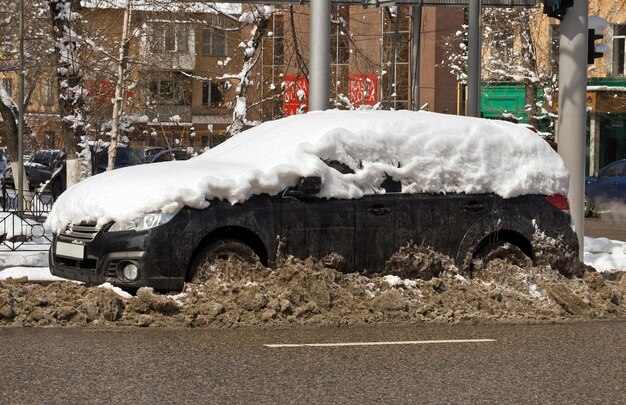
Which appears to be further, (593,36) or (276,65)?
(276,65)

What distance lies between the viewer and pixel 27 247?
18.7 m

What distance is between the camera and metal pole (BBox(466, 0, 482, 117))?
17547 millimetres

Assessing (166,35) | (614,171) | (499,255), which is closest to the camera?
(499,255)

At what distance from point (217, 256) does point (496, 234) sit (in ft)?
9.53

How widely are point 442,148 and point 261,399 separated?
18.3 ft

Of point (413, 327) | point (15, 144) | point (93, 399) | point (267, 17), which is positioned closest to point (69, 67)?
point (267, 17)

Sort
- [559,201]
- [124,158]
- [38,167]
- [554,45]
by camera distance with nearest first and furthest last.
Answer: [559,201], [124,158], [554,45], [38,167]

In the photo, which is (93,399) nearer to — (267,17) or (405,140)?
(405,140)

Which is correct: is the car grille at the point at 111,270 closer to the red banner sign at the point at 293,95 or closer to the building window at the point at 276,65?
the red banner sign at the point at 293,95

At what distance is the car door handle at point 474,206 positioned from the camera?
11.9 m

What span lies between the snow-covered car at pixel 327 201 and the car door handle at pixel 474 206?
0.04 feet

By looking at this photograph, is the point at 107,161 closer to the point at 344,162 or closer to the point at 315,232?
the point at 344,162

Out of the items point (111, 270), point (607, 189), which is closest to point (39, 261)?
point (111, 270)

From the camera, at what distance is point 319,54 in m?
16.0
